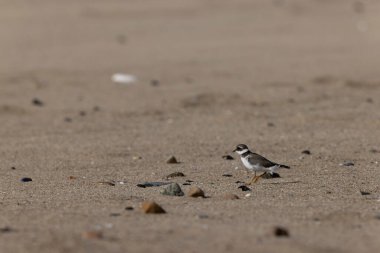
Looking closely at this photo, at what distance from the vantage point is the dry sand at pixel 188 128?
5609mm

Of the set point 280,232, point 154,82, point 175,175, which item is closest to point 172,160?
point 175,175

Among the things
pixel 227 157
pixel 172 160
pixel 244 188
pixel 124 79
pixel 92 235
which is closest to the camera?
pixel 92 235

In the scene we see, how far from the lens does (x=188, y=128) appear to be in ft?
35.7

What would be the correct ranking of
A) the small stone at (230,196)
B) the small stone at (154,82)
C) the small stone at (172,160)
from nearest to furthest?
1. the small stone at (230,196)
2. the small stone at (172,160)
3. the small stone at (154,82)

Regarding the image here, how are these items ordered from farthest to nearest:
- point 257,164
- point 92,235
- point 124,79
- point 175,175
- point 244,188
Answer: point 124,79, point 175,175, point 257,164, point 244,188, point 92,235

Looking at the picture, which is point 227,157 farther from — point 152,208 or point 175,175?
point 152,208

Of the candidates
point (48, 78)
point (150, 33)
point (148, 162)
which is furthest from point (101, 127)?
point (150, 33)

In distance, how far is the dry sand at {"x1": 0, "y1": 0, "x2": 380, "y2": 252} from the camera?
18.4ft

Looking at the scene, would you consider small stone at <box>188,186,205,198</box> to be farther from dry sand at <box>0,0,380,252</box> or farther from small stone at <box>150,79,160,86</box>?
small stone at <box>150,79,160,86</box>

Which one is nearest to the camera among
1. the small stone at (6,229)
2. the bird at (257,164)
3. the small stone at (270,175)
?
the small stone at (6,229)

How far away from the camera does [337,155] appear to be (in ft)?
29.8

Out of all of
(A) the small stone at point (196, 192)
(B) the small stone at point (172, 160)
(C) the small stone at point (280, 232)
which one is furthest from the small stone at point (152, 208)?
(B) the small stone at point (172, 160)

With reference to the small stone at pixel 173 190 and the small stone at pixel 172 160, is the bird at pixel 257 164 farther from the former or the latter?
the small stone at pixel 172 160

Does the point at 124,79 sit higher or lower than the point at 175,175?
lower
